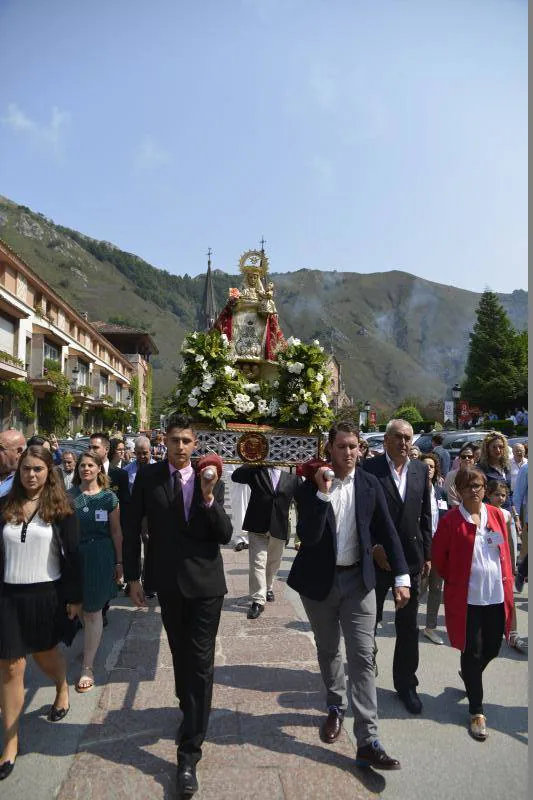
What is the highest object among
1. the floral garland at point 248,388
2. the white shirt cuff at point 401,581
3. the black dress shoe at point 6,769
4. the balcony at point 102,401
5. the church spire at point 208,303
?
the church spire at point 208,303

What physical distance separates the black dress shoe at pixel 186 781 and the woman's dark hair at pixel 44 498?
175cm

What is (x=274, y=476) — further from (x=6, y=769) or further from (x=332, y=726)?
(x=6, y=769)

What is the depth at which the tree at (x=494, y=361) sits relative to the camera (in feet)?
192

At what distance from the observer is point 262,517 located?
6.99 m

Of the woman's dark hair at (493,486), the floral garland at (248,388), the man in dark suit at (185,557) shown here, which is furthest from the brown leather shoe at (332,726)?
the woman's dark hair at (493,486)

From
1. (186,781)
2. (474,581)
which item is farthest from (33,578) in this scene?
(474,581)

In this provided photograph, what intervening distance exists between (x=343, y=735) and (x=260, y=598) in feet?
9.10

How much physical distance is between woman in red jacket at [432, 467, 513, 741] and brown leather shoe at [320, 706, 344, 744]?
0.97m

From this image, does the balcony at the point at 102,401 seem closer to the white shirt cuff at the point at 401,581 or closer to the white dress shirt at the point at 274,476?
the white dress shirt at the point at 274,476

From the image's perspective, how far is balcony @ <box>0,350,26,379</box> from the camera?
99.3 ft

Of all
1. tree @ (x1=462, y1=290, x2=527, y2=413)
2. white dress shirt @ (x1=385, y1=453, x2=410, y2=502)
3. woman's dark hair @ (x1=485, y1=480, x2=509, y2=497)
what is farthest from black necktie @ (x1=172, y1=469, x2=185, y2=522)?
tree @ (x1=462, y1=290, x2=527, y2=413)

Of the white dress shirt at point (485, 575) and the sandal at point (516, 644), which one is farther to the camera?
the sandal at point (516, 644)

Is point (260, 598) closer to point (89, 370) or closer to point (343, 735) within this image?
point (343, 735)

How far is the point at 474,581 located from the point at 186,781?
8.03 ft
